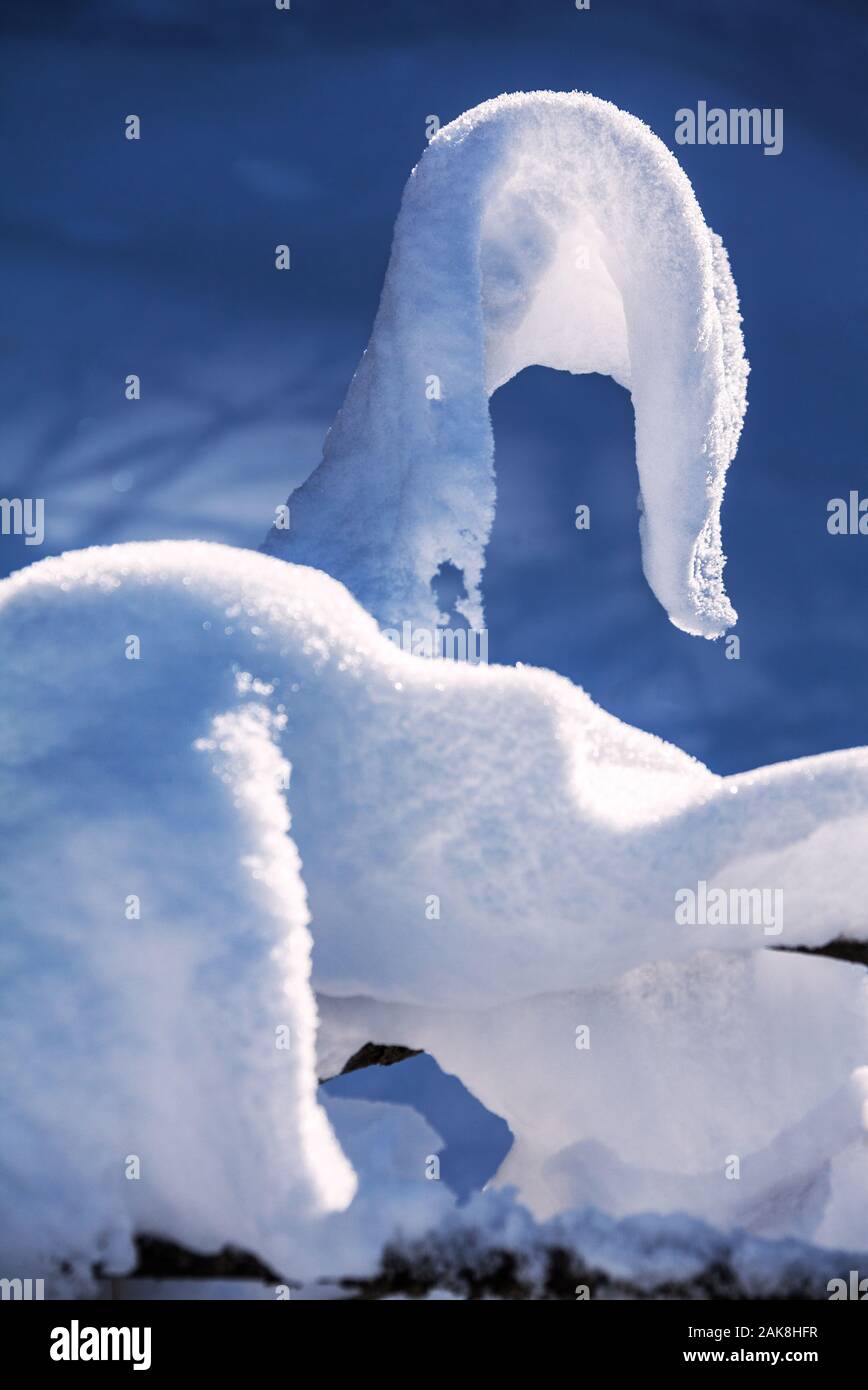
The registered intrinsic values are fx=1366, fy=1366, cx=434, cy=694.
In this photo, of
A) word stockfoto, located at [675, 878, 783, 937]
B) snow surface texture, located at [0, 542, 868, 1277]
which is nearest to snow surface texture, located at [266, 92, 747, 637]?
snow surface texture, located at [0, 542, 868, 1277]

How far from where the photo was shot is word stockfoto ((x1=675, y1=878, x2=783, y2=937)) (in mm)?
1166

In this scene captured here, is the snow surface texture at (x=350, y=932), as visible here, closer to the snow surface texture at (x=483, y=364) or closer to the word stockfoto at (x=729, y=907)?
the word stockfoto at (x=729, y=907)

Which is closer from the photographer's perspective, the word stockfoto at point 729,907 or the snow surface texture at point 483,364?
the word stockfoto at point 729,907

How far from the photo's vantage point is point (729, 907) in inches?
46.6

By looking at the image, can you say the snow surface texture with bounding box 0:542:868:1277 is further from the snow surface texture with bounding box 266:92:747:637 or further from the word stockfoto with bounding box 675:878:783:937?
the snow surface texture with bounding box 266:92:747:637

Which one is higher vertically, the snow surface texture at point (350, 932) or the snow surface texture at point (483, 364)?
the snow surface texture at point (483, 364)

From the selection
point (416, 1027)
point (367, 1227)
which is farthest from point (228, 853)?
point (416, 1027)

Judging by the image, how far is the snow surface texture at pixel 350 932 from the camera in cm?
96

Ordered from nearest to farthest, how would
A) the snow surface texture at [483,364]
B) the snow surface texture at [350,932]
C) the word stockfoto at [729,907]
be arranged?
the snow surface texture at [350,932], the word stockfoto at [729,907], the snow surface texture at [483,364]

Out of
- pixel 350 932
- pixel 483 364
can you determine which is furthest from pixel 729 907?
pixel 483 364

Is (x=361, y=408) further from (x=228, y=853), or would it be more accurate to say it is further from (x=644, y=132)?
(x=228, y=853)

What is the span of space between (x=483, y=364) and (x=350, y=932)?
0.79m

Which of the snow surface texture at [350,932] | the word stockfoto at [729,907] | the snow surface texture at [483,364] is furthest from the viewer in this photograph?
the snow surface texture at [483,364]

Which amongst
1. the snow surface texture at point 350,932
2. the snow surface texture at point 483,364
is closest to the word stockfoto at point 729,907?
the snow surface texture at point 350,932
